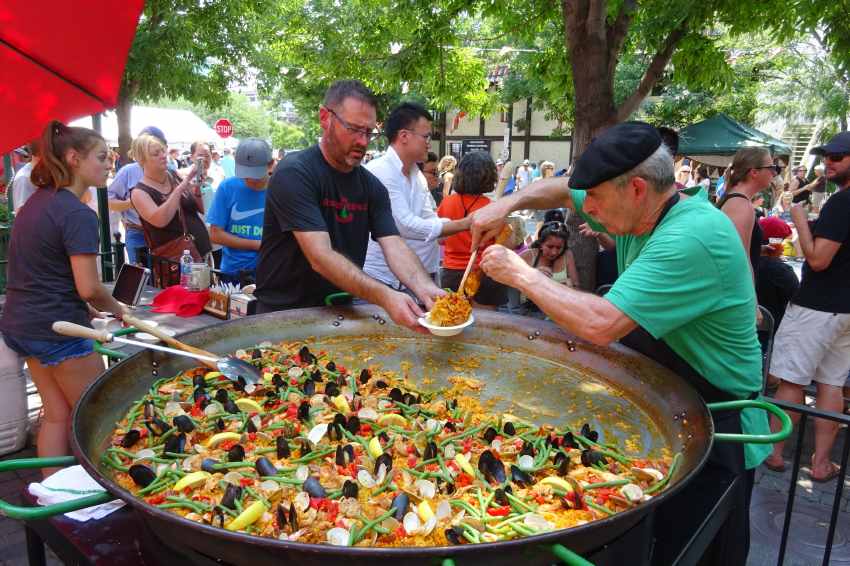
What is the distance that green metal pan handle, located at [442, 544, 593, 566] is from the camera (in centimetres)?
120

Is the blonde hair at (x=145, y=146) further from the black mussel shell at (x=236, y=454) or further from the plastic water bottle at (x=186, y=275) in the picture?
the black mussel shell at (x=236, y=454)

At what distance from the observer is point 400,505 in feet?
5.14

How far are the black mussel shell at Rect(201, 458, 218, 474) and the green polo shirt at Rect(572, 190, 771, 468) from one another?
136 centimetres

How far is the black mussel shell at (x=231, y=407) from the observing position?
217cm

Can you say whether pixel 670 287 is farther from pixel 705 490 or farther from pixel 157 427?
pixel 157 427

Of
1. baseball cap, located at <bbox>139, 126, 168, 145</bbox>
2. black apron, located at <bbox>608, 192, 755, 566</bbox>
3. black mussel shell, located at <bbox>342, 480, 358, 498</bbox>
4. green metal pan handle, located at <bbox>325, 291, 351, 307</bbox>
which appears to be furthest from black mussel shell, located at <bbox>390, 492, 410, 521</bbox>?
baseball cap, located at <bbox>139, 126, 168, 145</bbox>

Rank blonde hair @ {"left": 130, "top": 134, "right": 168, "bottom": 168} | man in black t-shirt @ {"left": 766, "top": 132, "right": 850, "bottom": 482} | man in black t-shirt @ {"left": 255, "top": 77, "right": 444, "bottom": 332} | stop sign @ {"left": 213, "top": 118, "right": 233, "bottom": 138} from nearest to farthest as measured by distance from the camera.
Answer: man in black t-shirt @ {"left": 255, "top": 77, "right": 444, "bottom": 332} → man in black t-shirt @ {"left": 766, "top": 132, "right": 850, "bottom": 482} → blonde hair @ {"left": 130, "top": 134, "right": 168, "bottom": 168} → stop sign @ {"left": 213, "top": 118, "right": 233, "bottom": 138}

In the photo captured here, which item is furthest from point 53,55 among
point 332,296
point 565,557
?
point 565,557

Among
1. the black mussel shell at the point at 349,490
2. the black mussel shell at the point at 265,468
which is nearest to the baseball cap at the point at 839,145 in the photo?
the black mussel shell at the point at 349,490

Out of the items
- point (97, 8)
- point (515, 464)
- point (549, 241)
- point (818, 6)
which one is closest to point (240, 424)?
point (515, 464)

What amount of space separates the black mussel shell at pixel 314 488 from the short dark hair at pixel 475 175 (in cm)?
413

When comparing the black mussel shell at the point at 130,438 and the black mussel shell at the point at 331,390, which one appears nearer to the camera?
the black mussel shell at the point at 130,438

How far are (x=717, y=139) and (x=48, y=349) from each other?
11752 mm

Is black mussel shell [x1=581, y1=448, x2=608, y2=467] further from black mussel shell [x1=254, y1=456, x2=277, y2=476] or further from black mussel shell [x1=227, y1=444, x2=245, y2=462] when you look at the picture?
black mussel shell [x1=227, y1=444, x2=245, y2=462]
